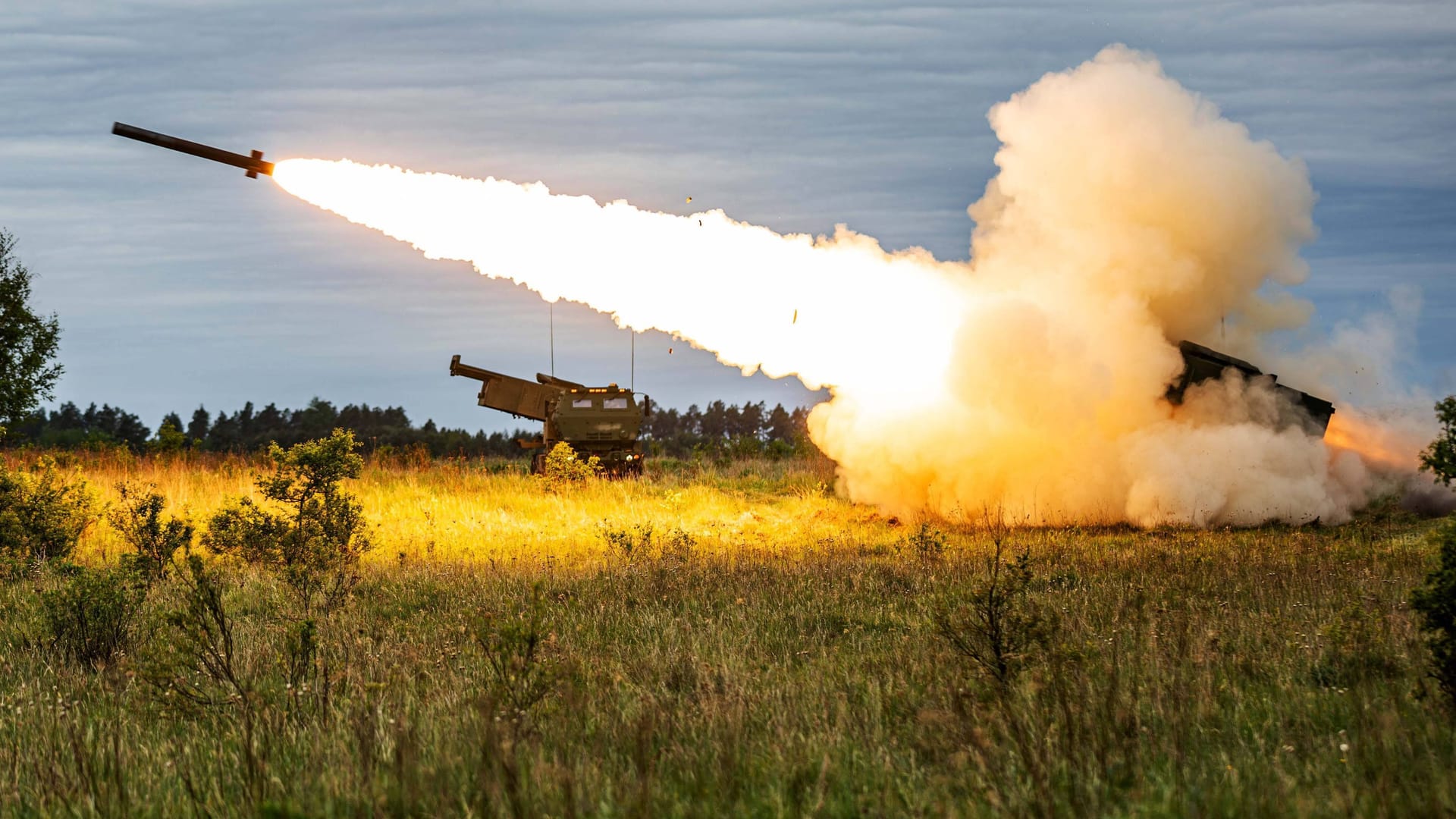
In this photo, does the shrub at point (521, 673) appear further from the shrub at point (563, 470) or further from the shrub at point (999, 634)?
the shrub at point (563, 470)

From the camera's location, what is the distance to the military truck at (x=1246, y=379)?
23078 mm

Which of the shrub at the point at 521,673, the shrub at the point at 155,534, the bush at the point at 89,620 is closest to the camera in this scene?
the shrub at the point at 521,673

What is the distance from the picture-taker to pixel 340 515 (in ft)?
57.2

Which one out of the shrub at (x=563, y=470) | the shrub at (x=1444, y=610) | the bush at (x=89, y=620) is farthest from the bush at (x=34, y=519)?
the shrub at (x=1444, y=610)

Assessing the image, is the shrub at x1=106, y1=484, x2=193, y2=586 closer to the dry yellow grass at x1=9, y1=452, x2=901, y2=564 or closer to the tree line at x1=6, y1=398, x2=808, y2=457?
the dry yellow grass at x1=9, y1=452, x2=901, y2=564

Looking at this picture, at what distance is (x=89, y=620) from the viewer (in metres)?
11.0

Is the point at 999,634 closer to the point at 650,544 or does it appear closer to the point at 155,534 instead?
the point at 650,544

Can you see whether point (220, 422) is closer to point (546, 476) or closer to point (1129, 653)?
point (546, 476)

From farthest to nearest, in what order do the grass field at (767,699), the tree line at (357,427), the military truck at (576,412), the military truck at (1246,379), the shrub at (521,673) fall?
1. the tree line at (357,427)
2. the military truck at (576,412)
3. the military truck at (1246,379)
4. the shrub at (521,673)
5. the grass field at (767,699)

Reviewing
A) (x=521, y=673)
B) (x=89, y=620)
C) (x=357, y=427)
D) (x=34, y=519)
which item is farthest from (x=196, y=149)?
(x=357, y=427)

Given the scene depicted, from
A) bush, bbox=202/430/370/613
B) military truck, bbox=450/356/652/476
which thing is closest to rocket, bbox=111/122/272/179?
bush, bbox=202/430/370/613

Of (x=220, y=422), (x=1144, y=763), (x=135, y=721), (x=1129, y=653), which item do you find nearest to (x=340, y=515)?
(x=135, y=721)

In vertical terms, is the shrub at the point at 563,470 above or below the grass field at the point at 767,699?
above

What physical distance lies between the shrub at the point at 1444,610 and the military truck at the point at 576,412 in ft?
84.0
